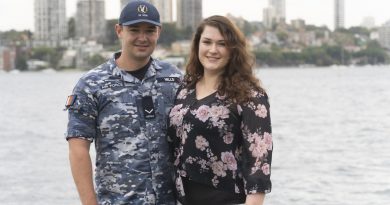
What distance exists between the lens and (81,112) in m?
3.67

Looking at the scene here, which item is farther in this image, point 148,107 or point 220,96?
point 148,107

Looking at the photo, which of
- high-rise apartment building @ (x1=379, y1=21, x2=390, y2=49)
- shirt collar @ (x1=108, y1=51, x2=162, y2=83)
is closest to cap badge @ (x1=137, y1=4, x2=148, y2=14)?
shirt collar @ (x1=108, y1=51, x2=162, y2=83)

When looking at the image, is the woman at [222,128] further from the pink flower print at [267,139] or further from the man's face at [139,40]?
the man's face at [139,40]

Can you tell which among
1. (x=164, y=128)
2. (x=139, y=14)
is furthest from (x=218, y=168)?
(x=139, y=14)

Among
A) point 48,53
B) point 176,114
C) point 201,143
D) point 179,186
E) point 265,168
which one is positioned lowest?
point 48,53

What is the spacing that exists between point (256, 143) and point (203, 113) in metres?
0.28

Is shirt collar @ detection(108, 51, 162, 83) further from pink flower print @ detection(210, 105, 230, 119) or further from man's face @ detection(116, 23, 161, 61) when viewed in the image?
pink flower print @ detection(210, 105, 230, 119)

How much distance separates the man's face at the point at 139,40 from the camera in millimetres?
3744

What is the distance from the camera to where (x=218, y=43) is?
12.1ft

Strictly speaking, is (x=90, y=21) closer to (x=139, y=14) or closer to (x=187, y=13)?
(x=187, y=13)

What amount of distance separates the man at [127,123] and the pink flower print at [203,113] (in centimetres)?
20

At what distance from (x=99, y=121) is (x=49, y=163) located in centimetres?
1667

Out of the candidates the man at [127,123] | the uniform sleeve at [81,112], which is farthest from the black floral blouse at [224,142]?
the uniform sleeve at [81,112]

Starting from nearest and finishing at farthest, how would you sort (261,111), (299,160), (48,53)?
(261,111), (299,160), (48,53)
